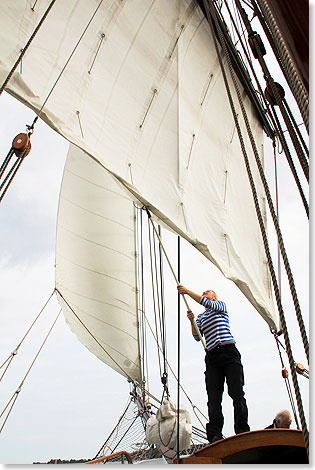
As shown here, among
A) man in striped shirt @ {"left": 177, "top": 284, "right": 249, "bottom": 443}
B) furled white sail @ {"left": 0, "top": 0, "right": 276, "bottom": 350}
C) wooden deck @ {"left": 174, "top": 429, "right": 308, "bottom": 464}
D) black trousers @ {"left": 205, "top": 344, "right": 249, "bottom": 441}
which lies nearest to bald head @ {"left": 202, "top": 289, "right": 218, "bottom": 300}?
man in striped shirt @ {"left": 177, "top": 284, "right": 249, "bottom": 443}

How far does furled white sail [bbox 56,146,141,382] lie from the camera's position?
7.44m

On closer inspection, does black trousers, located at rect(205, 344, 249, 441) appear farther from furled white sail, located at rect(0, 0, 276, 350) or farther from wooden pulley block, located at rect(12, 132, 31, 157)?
wooden pulley block, located at rect(12, 132, 31, 157)

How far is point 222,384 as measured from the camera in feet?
10.7

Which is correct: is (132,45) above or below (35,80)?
above

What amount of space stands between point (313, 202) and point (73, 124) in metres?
2.83

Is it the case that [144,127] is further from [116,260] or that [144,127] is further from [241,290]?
[116,260]

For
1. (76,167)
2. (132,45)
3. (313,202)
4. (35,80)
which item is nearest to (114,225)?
(76,167)

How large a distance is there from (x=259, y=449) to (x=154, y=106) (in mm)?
3938

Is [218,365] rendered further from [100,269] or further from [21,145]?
[100,269]

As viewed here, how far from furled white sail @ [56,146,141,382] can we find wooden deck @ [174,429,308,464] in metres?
5.26

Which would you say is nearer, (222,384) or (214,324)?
(222,384)

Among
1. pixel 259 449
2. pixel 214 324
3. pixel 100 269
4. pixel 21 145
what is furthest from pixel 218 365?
pixel 100 269

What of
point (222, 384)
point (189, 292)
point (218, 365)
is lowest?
point (222, 384)

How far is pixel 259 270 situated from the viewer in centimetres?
589
